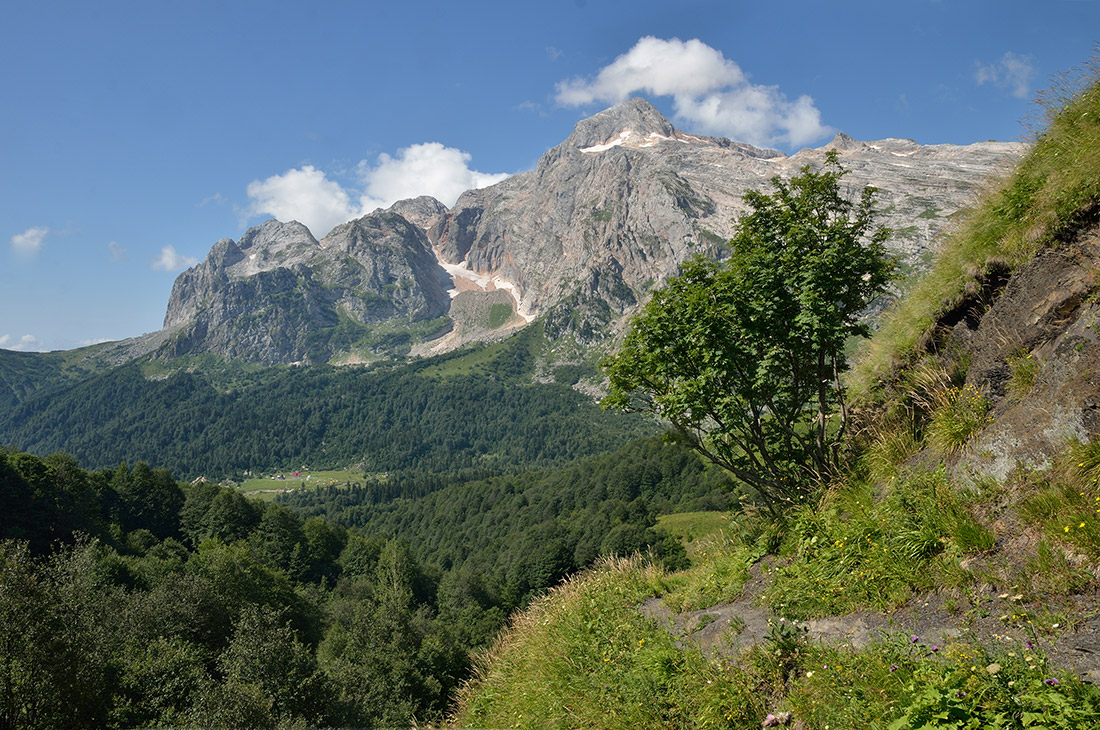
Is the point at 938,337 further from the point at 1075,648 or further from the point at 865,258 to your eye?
the point at 1075,648

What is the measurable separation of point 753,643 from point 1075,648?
3867 millimetres

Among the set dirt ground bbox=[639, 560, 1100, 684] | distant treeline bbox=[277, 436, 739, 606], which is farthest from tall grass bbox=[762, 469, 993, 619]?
distant treeline bbox=[277, 436, 739, 606]

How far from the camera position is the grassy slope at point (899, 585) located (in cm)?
561

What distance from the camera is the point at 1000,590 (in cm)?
652

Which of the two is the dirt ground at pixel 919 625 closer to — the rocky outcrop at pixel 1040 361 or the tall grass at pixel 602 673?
the tall grass at pixel 602 673

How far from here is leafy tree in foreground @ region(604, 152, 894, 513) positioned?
10539 millimetres

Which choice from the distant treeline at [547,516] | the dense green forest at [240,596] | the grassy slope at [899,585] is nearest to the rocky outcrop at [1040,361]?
the grassy slope at [899,585]

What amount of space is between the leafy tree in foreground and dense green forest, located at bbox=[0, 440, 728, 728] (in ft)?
6.46

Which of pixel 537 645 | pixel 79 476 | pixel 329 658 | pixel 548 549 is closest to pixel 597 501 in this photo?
pixel 548 549

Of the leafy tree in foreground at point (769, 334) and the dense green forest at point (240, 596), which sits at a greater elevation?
the leafy tree in foreground at point (769, 334)

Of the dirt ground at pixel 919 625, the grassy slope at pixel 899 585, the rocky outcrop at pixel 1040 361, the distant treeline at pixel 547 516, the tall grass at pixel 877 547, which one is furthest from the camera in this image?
the distant treeline at pixel 547 516

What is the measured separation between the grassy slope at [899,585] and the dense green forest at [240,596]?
Answer: 3155 millimetres

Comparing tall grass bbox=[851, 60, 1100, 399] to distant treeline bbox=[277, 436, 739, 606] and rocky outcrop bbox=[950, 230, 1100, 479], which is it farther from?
distant treeline bbox=[277, 436, 739, 606]

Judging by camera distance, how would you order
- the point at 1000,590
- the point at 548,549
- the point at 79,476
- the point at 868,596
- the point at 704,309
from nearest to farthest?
1. the point at 1000,590
2. the point at 868,596
3. the point at 704,309
4. the point at 79,476
5. the point at 548,549
